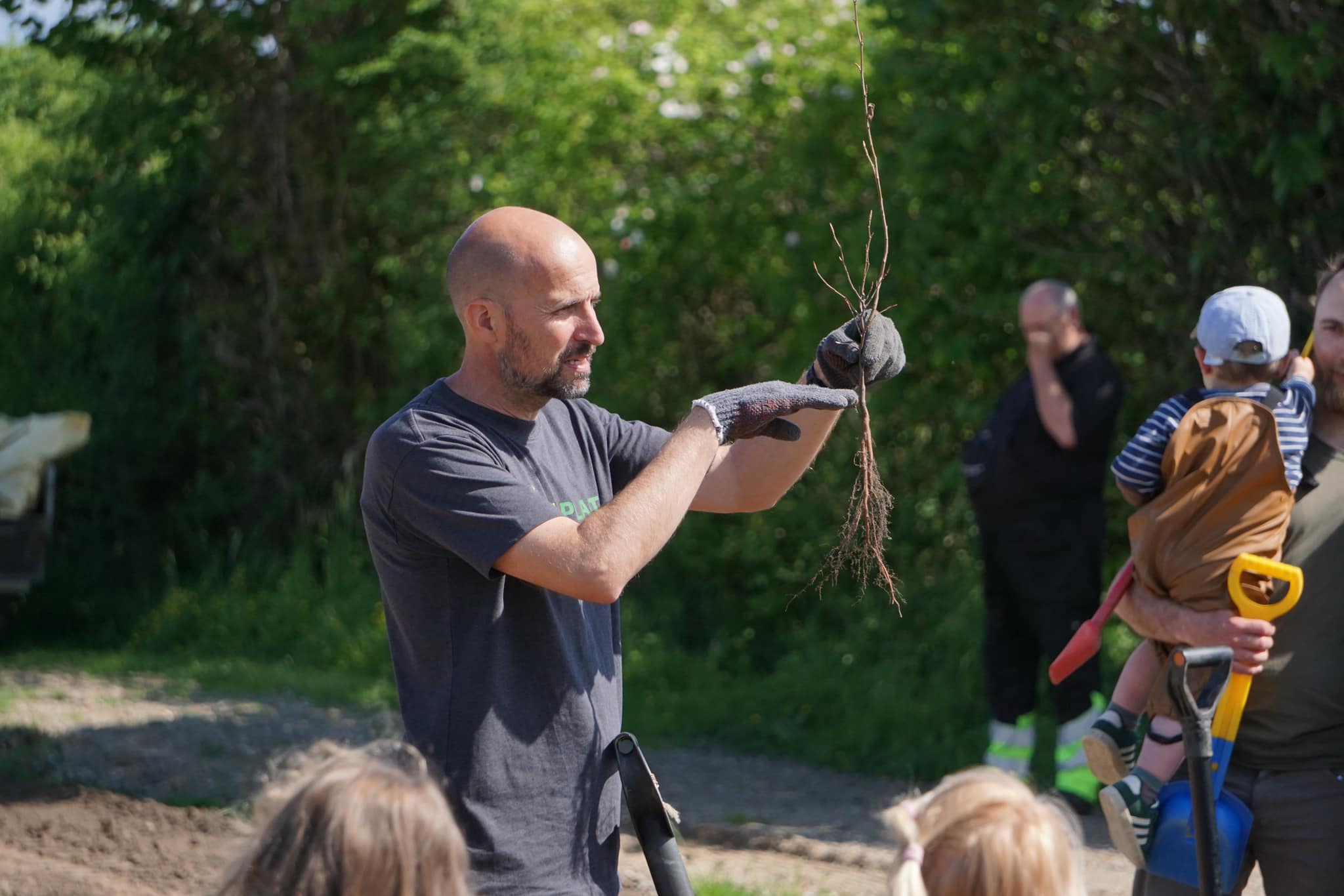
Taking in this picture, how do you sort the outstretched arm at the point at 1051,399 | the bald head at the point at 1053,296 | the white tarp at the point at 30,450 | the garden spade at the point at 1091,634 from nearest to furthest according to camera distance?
the garden spade at the point at 1091,634 < the outstretched arm at the point at 1051,399 < the bald head at the point at 1053,296 < the white tarp at the point at 30,450

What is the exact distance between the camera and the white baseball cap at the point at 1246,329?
335 cm

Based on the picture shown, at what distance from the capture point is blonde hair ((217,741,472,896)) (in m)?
2.04

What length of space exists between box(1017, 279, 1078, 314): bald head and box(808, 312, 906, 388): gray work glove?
3.13 metres

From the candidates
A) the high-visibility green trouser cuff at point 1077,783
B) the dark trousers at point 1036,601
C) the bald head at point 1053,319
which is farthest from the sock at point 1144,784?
the bald head at point 1053,319

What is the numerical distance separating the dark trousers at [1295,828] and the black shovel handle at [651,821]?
3.80ft

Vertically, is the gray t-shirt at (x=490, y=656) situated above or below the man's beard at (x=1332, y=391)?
below

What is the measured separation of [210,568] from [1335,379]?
29.0ft

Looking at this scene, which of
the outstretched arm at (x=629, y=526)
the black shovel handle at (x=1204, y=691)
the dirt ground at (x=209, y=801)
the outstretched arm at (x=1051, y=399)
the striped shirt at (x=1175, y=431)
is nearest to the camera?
the outstretched arm at (x=629, y=526)

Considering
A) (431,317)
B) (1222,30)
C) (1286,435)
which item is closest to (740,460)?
(1286,435)

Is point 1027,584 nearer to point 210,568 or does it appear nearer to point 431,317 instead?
point 431,317

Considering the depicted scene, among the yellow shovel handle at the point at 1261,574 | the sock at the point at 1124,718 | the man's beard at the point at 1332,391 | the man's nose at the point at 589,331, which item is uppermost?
the man's nose at the point at 589,331

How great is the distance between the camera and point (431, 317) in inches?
397

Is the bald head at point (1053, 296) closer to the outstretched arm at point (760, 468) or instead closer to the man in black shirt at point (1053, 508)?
the man in black shirt at point (1053, 508)

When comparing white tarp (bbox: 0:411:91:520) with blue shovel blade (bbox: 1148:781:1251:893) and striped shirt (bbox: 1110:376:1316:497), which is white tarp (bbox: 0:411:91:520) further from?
blue shovel blade (bbox: 1148:781:1251:893)
